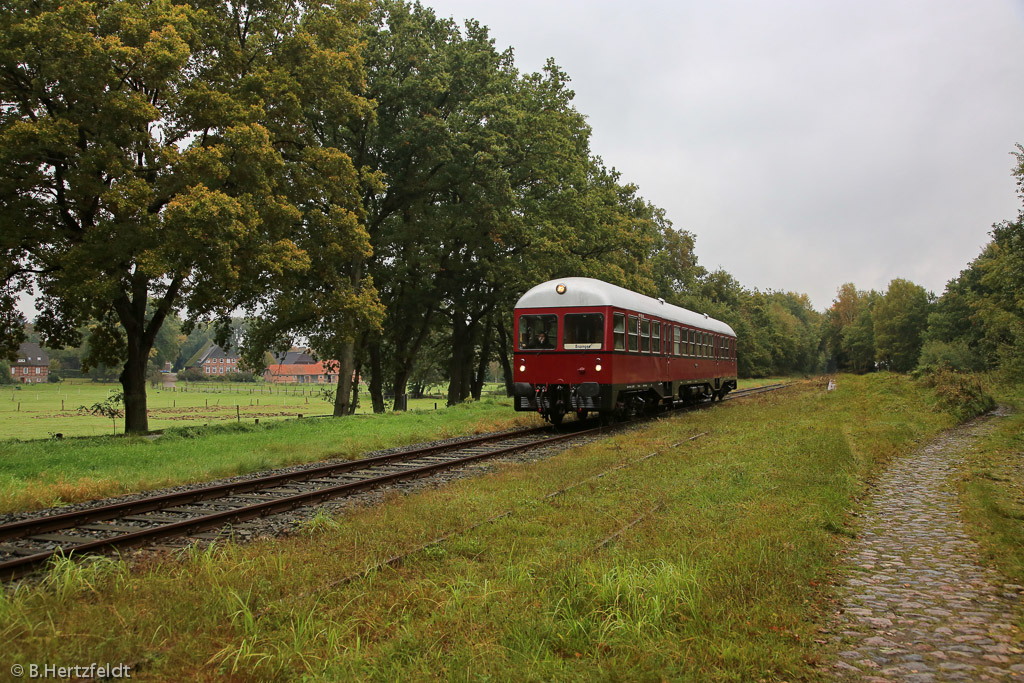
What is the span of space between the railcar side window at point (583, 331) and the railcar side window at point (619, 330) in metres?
0.32

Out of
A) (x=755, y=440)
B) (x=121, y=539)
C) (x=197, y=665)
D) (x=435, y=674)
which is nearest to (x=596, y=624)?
(x=435, y=674)

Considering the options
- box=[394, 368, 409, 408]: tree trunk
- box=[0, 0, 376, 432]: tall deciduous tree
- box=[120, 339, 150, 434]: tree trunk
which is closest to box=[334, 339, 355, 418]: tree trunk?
box=[0, 0, 376, 432]: tall deciduous tree

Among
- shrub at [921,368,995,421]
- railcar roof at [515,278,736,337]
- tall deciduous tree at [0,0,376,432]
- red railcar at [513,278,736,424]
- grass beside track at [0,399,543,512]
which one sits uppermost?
tall deciduous tree at [0,0,376,432]

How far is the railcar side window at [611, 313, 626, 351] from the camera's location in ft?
55.5

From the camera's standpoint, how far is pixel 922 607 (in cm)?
496

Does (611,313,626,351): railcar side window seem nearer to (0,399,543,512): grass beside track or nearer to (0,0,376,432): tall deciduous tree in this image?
(0,399,543,512): grass beside track

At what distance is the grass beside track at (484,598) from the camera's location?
4070 millimetres

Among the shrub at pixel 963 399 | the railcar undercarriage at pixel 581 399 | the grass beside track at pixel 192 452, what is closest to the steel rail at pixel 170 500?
the grass beside track at pixel 192 452

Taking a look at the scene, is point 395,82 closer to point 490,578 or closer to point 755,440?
point 755,440

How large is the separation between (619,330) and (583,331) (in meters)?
0.98

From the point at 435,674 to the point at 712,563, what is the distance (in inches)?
107

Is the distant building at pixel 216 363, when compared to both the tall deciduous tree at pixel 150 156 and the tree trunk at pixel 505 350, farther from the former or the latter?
the tall deciduous tree at pixel 150 156

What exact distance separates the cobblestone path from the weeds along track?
6256 millimetres

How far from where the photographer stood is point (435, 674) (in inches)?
154
